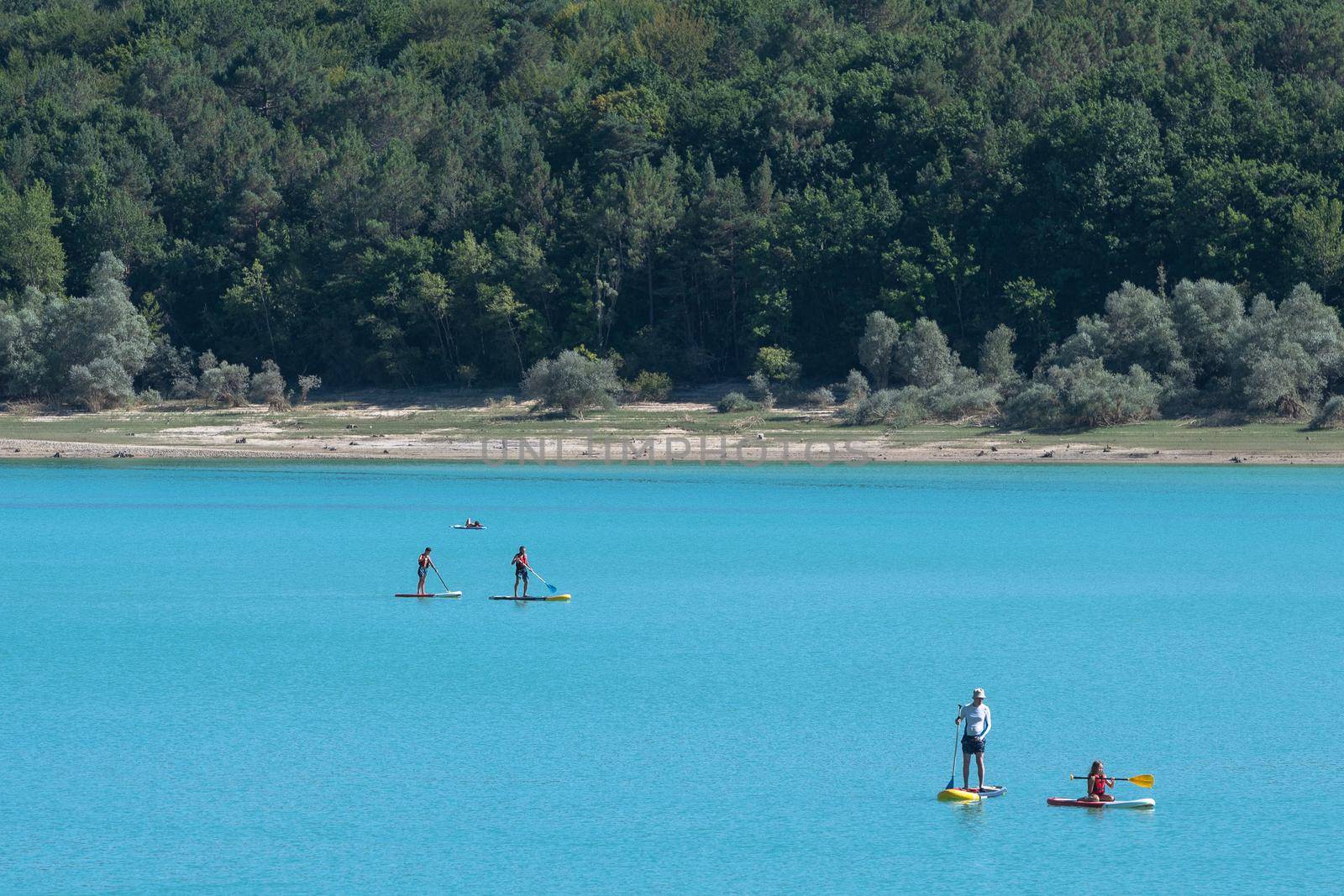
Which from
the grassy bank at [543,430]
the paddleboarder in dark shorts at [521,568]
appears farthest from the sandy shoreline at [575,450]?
the paddleboarder in dark shorts at [521,568]

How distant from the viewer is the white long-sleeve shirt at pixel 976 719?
27.9 meters

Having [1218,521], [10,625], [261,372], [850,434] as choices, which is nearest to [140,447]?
[261,372]

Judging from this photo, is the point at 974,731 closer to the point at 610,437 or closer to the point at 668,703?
the point at 668,703

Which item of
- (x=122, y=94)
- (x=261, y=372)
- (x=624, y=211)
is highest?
(x=122, y=94)

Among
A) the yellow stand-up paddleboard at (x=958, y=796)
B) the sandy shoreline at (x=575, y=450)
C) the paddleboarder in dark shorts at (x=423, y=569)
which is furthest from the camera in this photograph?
the sandy shoreline at (x=575, y=450)

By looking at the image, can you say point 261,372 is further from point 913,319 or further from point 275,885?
point 275,885

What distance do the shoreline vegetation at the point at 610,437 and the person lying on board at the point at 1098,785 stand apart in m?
49.4

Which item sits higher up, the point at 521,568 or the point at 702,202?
the point at 702,202

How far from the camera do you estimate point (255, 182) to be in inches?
4326

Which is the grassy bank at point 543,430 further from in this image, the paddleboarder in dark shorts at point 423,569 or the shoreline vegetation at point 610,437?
the paddleboarder in dark shorts at point 423,569

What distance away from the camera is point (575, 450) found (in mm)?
87438

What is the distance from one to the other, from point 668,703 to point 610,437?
51.4m

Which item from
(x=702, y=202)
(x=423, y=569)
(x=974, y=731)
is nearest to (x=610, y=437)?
(x=702, y=202)

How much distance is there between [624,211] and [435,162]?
19.9 metres
